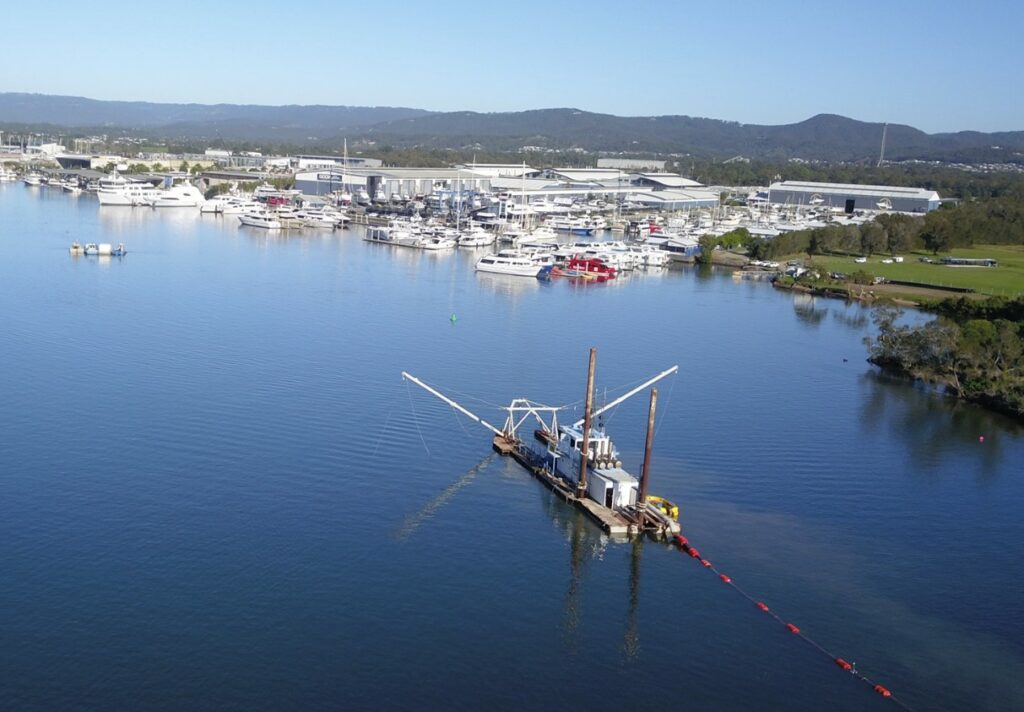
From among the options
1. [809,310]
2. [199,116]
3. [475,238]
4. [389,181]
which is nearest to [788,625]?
[809,310]

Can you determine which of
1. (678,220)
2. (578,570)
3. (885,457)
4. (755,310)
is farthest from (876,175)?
(578,570)

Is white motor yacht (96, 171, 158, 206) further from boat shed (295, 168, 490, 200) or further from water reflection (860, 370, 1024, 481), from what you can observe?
water reflection (860, 370, 1024, 481)

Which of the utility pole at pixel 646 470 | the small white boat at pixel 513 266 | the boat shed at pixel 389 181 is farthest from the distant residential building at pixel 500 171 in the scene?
the utility pole at pixel 646 470

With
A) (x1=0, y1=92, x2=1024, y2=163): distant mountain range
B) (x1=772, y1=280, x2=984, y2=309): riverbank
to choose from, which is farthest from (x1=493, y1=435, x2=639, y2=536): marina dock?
(x1=0, y1=92, x2=1024, y2=163): distant mountain range

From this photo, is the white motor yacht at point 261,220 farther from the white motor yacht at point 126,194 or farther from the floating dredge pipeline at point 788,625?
the floating dredge pipeline at point 788,625

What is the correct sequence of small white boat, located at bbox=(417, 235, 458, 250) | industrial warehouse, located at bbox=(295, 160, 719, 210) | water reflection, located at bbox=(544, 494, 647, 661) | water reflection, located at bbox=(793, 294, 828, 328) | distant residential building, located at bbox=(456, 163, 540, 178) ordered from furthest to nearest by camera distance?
distant residential building, located at bbox=(456, 163, 540, 178) → industrial warehouse, located at bbox=(295, 160, 719, 210) → small white boat, located at bbox=(417, 235, 458, 250) → water reflection, located at bbox=(793, 294, 828, 328) → water reflection, located at bbox=(544, 494, 647, 661)
